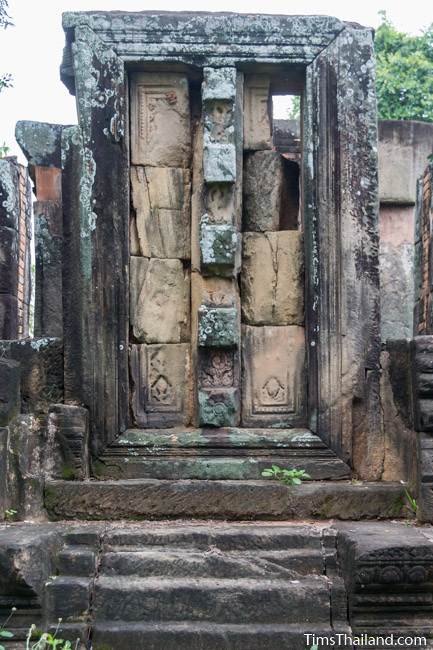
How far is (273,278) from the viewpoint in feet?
16.3

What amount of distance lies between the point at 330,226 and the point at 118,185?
4.14 feet

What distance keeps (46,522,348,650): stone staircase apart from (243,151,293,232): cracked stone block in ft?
6.20

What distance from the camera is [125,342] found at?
4.76m

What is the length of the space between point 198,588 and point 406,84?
13.8 m

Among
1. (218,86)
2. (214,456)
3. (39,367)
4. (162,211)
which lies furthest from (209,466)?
(218,86)

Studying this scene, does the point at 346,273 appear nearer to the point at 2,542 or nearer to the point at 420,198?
the point at 2,542

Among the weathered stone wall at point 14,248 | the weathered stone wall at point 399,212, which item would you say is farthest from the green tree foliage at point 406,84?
the weathered stone wall at point 14,248

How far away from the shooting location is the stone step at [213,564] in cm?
384

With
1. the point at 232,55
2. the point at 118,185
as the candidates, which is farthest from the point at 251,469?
the point at 232,55

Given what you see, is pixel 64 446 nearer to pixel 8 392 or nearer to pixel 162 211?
pixel 8 392

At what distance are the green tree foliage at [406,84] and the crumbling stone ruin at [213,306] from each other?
11.3m

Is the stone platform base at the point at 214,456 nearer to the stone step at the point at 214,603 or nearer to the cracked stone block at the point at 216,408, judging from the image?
the cracked stone block at the point at 216,408

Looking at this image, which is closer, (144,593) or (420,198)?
(144,593)

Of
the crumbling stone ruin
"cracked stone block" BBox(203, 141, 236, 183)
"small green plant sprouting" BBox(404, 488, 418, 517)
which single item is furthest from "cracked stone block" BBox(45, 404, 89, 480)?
"small green plant sprouting" BBox(404, 488, 418, 517)
